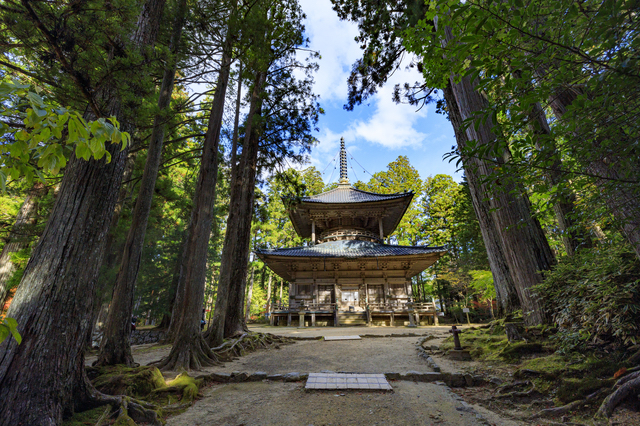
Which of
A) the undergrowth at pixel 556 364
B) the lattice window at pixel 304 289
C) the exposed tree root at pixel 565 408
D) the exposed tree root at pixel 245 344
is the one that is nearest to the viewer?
the exposed tree root at pixel 565 408

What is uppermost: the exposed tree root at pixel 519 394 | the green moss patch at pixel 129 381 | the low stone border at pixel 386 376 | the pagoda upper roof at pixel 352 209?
the pagoda upper roof at pixel 352 209

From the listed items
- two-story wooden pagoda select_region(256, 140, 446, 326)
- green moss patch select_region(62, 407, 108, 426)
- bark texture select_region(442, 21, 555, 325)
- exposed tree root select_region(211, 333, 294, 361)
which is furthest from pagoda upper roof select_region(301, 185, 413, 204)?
green moss patch select_region(62, 407, 108, 426)

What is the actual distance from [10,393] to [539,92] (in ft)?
15.1

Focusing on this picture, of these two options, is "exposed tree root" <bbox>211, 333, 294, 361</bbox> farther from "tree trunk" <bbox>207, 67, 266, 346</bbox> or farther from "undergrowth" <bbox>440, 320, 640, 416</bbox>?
"undergrowth" <bbox>440, 320, 640, 416</bbox>

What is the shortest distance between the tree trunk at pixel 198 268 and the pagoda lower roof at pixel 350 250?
832 centimetres

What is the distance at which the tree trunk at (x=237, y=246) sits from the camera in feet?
23.3

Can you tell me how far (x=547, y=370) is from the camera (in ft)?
10.6

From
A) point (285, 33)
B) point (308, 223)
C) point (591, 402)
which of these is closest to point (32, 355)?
point (591, 402)

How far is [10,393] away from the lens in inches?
84.0

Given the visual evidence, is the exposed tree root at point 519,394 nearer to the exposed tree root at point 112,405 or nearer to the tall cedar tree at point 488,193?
the tall cedar tree at point 488,193

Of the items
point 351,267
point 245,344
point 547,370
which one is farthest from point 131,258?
point 351,267

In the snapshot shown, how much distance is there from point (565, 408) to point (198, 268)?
582cm

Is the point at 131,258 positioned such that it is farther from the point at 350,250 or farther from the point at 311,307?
the point at 350,250

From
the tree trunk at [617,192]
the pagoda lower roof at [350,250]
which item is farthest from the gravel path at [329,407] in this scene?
the pagoda lower roof at [350,250]
